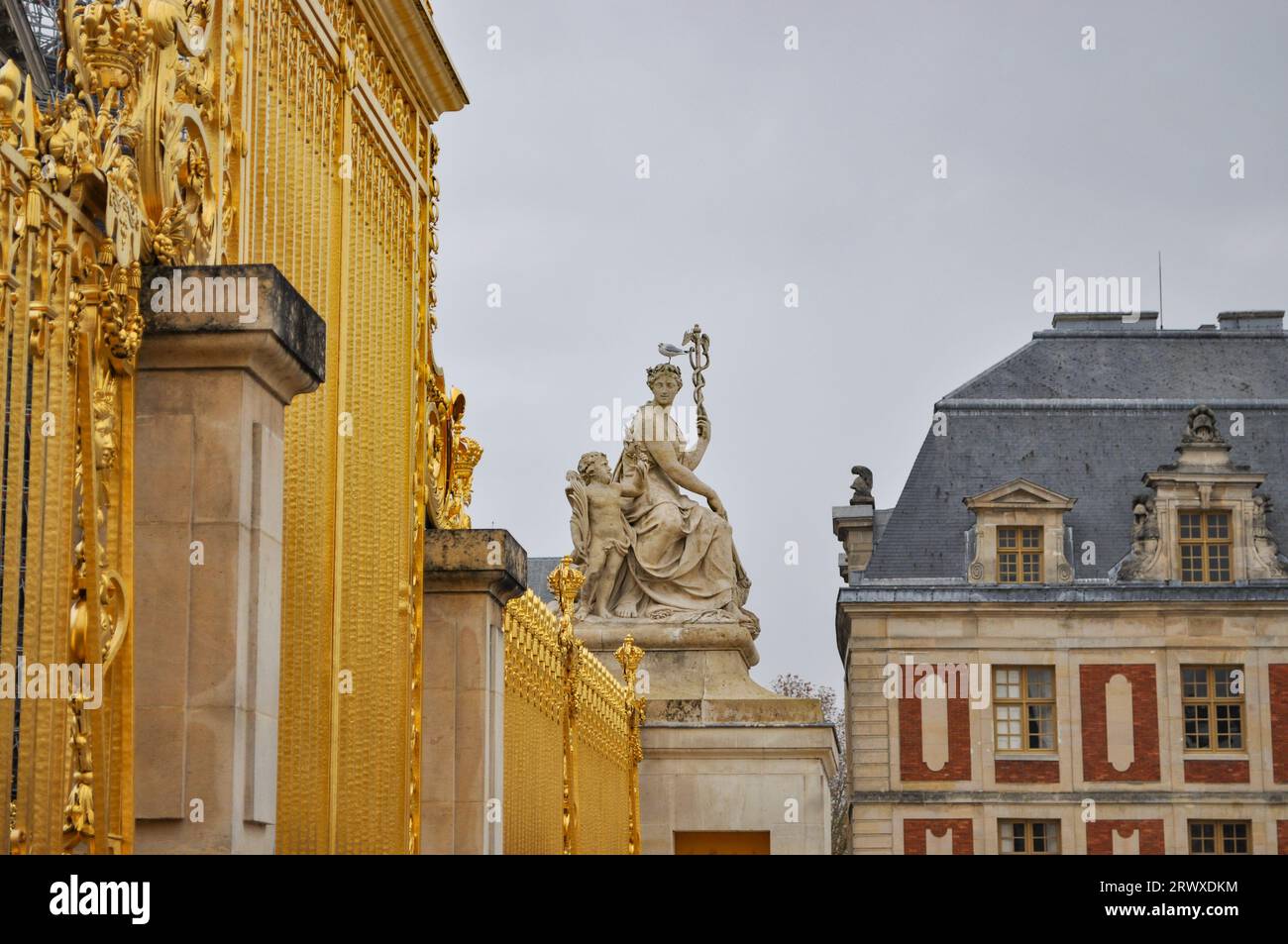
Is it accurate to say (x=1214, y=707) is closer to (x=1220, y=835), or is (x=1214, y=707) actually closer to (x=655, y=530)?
(x=1220, y=835)

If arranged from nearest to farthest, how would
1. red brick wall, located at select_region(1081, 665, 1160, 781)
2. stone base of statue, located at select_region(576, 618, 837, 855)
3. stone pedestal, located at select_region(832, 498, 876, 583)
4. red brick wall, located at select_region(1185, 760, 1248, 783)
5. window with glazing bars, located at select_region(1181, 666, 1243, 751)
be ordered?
stone base of statue, located at select_region(576, 618, 837, 855) < red brick wall, located at select_region(1081, 665, 1160, 781) < red brick wall, located at select_region(1185, 760, 1248, 783) < window with glazing bars, located at select_region(1181, 666, 1243, 751) < stone pedestal, located at select_region(832, 498, 876, 583)

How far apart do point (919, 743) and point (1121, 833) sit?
12.9 feet

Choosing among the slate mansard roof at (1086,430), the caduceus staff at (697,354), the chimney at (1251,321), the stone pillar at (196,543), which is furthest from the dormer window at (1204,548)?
the stone pillar at (196,543)

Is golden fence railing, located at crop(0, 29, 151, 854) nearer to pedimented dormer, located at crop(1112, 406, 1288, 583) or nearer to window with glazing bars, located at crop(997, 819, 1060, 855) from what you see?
window with glazing bars, located at crop(997, 819, 1060, 855)

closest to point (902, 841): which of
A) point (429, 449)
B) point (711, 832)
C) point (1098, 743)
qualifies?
point (1098, 743)

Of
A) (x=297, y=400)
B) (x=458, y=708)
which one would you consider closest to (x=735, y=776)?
(x=458, y=708)

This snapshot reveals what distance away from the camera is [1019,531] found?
4062cm

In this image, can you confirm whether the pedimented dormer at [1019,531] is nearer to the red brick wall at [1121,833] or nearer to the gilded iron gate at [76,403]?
the red brick wall at [1121,833]

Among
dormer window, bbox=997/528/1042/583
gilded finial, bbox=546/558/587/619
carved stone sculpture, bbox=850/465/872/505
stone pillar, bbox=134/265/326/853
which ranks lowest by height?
stone pillar, bbox=134/265/326/853

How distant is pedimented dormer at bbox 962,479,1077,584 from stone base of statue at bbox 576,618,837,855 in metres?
25.9

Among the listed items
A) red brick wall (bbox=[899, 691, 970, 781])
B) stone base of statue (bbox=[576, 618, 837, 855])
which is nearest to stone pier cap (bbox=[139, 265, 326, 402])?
stone base of statue (bbox=[576, 618, 837, 855])

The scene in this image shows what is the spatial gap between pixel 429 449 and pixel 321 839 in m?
2.06

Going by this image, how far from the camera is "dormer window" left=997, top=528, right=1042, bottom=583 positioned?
40.2 meters

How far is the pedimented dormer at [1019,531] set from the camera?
4016 cm
